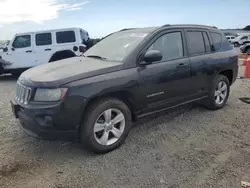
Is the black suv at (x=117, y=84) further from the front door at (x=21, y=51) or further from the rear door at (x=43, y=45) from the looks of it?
the front door at (x=21, y=51)

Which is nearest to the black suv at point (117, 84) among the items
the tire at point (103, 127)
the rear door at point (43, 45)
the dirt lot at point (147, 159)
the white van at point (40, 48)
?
the tire at point (103, 127)

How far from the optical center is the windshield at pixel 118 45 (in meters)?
4.32

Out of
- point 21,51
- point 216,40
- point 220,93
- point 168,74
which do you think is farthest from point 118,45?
point 21,51

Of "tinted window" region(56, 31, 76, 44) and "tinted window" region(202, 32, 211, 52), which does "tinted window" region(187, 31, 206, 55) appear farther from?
"tinted window" region(56, 31, 76, 44)

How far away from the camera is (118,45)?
4664 millimetres

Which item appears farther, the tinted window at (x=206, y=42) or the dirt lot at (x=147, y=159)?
the tinted window at (x=206, y=42)

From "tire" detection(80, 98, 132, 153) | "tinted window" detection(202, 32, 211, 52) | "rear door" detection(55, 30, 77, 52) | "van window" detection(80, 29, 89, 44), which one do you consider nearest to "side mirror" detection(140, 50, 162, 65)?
"tire" detection(80, 98, 132, 153)

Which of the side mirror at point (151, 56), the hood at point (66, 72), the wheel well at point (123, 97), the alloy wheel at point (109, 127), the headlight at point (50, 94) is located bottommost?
the alloy wheel at point (109, 127)

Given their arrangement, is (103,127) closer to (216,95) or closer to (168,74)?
(168,74)

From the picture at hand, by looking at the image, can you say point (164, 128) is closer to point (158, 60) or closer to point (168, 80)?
point (168, 80)

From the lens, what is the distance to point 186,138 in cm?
441

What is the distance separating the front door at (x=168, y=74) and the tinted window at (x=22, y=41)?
7735 mm

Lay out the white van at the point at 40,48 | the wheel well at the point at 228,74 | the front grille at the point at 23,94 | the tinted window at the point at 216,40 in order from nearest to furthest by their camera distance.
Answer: the front grille at the point at 23,94 < the tinted window at the point at 216,40 < the wheel well at the point at 228,74 < the white van at the point at 40,48

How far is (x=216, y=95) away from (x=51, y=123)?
362cm
